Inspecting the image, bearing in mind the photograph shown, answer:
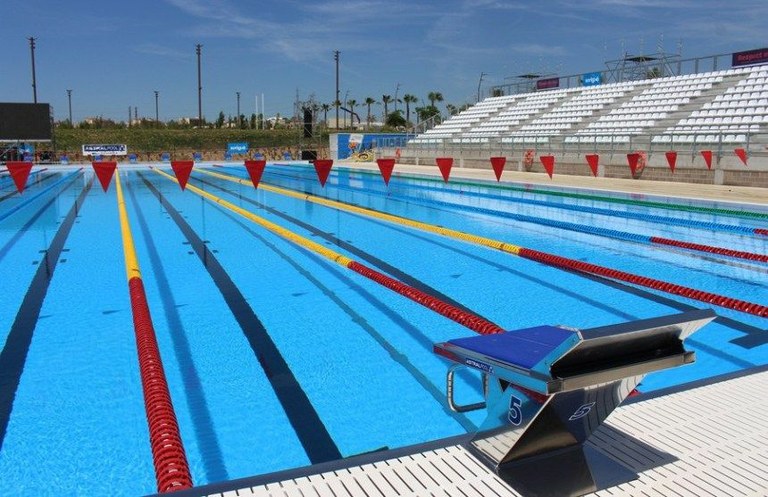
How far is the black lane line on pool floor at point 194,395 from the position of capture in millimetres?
2600

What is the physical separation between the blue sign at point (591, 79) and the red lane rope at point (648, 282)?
21.7 meters

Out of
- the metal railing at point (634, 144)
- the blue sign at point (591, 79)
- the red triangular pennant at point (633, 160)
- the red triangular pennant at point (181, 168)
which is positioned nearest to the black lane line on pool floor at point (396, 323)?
the red triangular pennant at point (181, 168)

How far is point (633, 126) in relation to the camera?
1938cm

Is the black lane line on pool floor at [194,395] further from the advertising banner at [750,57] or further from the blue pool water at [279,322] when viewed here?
the advertising banner at [750,57]

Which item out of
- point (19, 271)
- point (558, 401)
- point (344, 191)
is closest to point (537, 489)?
point (558, 401)

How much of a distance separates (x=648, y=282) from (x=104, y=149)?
114 ft

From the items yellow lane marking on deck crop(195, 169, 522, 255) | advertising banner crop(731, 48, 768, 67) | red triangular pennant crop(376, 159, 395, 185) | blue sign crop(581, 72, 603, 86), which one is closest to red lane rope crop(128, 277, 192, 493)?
yellow lane marking on deck crop(195, 169, 522, 255)

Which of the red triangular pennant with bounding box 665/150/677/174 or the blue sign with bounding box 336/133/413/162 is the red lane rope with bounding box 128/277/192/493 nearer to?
the red triangular pennant with bounding box 665/150/677/174

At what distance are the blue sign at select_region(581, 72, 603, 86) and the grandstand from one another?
64 centimetres

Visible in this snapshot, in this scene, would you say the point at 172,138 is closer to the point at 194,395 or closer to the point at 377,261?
the point at 377,261

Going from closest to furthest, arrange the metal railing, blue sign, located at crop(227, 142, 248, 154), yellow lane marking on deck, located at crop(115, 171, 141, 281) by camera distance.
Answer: yellow lane marking on deck, located at crop(115, 171, 141, 281)
the metal railing
blue sign, located at crop(227, 142, 248, 154)

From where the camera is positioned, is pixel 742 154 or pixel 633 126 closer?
pixel 742 154

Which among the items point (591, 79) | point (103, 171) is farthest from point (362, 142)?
point (103, 171)

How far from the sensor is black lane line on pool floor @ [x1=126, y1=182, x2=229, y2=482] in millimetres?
2600
